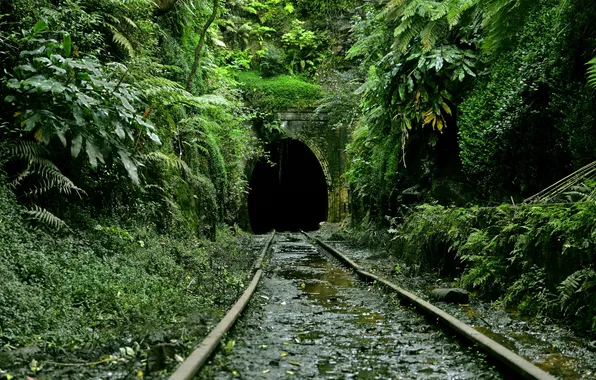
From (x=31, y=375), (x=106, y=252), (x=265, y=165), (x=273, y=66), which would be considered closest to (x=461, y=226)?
(x=106, y=252)

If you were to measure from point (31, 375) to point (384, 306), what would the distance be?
4.08m

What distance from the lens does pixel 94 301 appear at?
15.2ft

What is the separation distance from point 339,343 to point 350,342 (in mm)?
103

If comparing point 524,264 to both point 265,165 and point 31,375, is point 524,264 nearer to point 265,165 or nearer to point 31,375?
point 31,375

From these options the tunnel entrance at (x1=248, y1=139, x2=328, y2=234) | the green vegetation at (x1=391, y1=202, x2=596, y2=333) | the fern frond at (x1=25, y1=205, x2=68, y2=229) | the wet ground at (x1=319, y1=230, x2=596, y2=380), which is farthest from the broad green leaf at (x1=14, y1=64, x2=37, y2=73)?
the tunnel entrance at (x1=248, y1=139, x2=328, y2=234)

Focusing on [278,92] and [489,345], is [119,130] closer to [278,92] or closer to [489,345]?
[489,345]

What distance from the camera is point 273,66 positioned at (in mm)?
24984

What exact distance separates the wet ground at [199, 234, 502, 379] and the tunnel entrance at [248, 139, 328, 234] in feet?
74.8

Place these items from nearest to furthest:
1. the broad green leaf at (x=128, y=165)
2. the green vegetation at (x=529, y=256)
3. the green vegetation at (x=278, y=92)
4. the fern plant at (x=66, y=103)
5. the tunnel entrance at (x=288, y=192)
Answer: the green vegetation at (x=529, y=256)
the fern plant at (x=66, y=103)
the broad green leaf at (x=128, y=165)
the green vegetation at (x=278, y=92)
the tunnel entrance at (x=288, y=192)

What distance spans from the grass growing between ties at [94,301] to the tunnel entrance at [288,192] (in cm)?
2266

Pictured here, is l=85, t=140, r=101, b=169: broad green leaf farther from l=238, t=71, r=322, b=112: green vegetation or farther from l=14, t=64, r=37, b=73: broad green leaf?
l=238, t=71, r=322, b=112: green vegetation

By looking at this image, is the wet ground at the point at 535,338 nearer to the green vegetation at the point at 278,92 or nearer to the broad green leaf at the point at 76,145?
the broad green leaf at the point at 76,145

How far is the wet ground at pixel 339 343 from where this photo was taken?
348 cm

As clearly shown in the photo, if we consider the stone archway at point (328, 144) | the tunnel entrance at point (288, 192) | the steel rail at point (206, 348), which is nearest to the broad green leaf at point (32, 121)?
the steel rail at point (206, 348)
